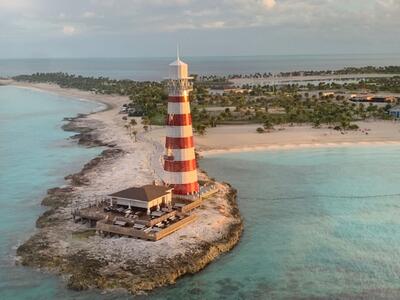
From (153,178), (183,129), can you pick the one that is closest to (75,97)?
(153,178)

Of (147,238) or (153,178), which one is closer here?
(147,238)

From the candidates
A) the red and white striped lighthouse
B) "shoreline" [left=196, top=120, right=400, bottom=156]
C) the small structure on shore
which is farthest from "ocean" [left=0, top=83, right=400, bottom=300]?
the red and white striped lighthouse

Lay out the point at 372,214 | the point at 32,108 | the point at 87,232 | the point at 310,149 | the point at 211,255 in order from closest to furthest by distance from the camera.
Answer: the point at 211,255 < the point at 87,232 < the point at 372,214 < the point at 310,149 < the point at 32,108

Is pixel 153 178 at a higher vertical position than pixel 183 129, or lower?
lower

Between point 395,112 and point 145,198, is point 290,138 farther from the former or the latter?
point 145,198

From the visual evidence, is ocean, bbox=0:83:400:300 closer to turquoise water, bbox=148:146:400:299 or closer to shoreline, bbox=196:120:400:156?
turquoise water, bbox=148:146:400:299

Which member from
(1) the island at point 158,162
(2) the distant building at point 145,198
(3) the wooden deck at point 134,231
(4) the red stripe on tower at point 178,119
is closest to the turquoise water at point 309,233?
(1) the island at point 158,162

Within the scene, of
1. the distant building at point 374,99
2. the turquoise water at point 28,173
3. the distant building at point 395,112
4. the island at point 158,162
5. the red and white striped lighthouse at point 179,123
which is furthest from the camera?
the distant building at point 374,99

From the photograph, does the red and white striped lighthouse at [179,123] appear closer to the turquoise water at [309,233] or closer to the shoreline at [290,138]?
the turquoise water at [309,233]

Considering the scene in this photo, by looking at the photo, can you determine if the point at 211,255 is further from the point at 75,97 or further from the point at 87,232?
the point at 75,97
